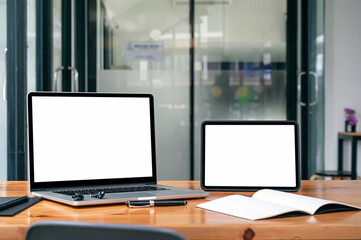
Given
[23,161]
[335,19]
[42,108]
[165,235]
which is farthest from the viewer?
[335,19]

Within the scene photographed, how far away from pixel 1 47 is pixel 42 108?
1.33 metres

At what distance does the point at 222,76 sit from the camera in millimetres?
4453

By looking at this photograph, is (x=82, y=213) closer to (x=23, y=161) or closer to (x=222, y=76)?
(x=23, y=161)

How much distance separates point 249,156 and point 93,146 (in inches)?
19.5

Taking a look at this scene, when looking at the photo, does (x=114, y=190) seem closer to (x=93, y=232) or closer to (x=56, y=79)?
(x=93, y=232)

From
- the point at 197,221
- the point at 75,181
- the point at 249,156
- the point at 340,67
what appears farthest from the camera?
the point at 340,67

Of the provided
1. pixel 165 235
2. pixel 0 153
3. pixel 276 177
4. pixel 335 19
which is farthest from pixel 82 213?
pixel 335 19

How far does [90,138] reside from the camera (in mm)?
1415

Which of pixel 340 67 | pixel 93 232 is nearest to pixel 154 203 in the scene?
pixel 93 232

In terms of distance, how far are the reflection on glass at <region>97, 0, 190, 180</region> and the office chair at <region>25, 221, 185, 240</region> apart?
12.3ft

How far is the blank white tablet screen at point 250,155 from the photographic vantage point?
1.46m

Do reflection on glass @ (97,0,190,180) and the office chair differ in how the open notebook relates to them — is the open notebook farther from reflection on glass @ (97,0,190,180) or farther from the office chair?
reflection on glass @ (97,0,190,180)

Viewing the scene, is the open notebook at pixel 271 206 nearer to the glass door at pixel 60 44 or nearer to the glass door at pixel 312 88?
the glass door at pixel 60 44

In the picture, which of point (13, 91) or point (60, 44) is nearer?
point (13, 91)
